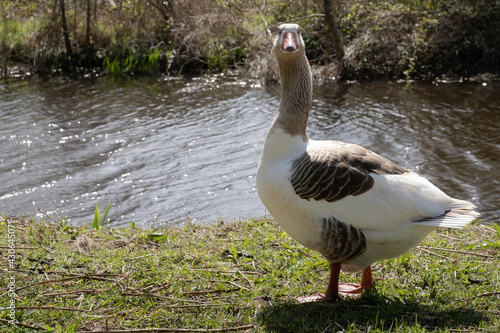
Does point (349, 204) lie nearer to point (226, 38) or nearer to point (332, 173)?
point (332, 173)

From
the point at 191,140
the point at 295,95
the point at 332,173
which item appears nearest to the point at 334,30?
the point at 191,140

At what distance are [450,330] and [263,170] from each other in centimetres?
173

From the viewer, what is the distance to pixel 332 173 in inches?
148

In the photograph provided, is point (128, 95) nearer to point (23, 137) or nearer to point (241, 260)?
point (23, 137)

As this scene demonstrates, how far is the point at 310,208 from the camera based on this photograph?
3.76 metres

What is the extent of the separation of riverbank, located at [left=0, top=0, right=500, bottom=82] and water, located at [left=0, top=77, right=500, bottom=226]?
1.28 meters

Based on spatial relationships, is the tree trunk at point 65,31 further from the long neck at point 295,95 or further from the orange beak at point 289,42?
the orange beak at point 289,42

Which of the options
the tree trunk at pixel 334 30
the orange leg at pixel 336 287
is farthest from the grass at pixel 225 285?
the tree trunk at pixel 334 30

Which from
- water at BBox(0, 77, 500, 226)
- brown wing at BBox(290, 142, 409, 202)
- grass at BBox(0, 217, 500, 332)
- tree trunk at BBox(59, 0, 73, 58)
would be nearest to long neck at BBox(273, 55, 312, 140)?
brown wing at BBox(290, 142, 409, 202)

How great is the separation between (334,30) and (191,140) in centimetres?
658

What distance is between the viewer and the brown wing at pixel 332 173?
12.3 ft

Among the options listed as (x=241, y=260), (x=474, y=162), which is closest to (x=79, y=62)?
(x=474, y=162)

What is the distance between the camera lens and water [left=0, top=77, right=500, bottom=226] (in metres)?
7.68

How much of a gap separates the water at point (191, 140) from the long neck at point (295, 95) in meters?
2.54
